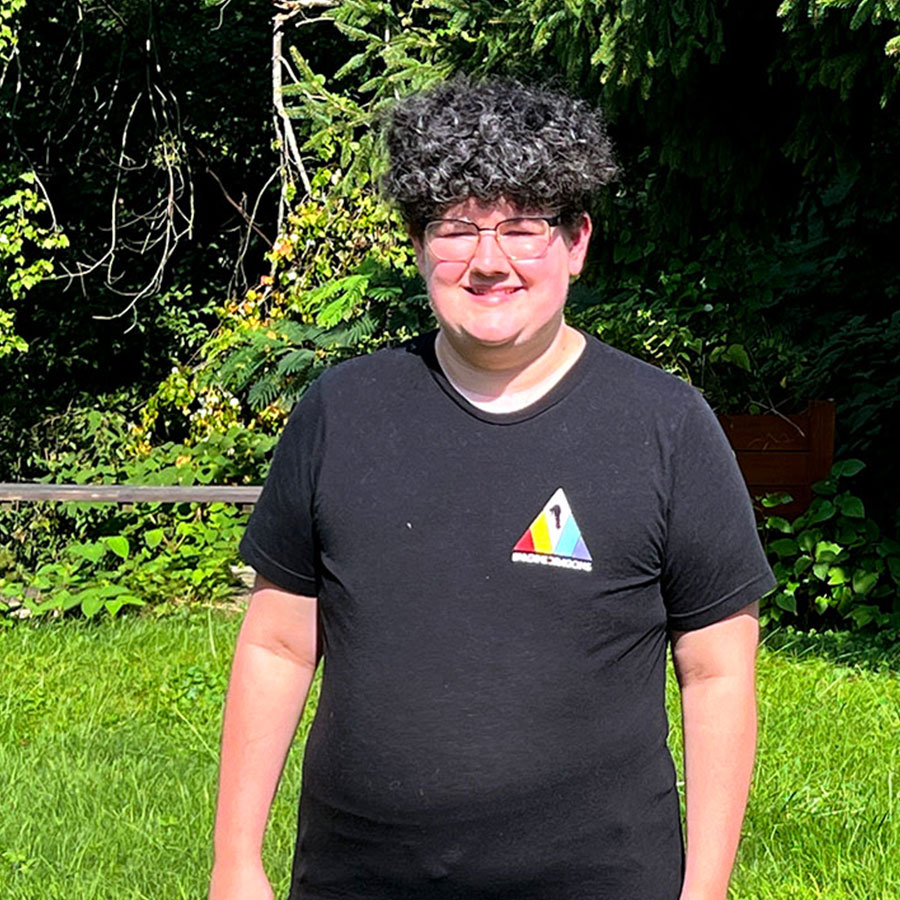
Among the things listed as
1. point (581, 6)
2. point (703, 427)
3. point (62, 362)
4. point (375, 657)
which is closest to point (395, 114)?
point (703, 427)

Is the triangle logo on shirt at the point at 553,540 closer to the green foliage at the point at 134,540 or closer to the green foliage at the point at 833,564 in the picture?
the green foliage at the point at 833,564

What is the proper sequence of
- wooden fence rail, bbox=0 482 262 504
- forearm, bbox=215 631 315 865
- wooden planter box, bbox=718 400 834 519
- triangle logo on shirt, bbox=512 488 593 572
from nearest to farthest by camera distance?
1. triangle logo on shirt, bbox=512 488 593 572
2. forearm, bbox=215 631 315 865
3. wooden planter box, bbox=718 400 834 519
4. wooden fence rail, bbox=0 482 262 504

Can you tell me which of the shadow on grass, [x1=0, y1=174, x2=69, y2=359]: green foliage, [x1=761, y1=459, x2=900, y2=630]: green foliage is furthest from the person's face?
[x1=0, y1=174, x2=69, y2=359]: green foliage

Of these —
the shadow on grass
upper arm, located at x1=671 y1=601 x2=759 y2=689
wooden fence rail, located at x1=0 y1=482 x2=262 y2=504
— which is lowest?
wooden fence rail, located at x1=0 y1=482 x2=262 y2=504

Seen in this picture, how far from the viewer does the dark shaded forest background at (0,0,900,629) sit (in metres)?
6.54

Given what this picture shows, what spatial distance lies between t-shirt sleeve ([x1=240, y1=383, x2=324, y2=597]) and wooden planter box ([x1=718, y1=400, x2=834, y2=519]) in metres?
6.45

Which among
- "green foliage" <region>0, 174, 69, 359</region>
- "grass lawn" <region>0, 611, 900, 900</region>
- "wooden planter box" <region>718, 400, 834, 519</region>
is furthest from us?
"green foliage" <region>0, 174, 69, 359</region>

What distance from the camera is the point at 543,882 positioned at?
6.34ft

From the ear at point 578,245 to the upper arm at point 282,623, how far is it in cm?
57

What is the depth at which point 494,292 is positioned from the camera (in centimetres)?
194

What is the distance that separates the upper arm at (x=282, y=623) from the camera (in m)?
2.07

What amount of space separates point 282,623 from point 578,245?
2.15 feet

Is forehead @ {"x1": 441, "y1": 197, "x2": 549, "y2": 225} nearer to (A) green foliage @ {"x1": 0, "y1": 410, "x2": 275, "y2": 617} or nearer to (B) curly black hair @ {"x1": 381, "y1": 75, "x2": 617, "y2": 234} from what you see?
(B) curly black hair @ {"x1": 381, "y1": 75, "x2": 617, "y2": 234}

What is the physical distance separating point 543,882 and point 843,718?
4146 mm
